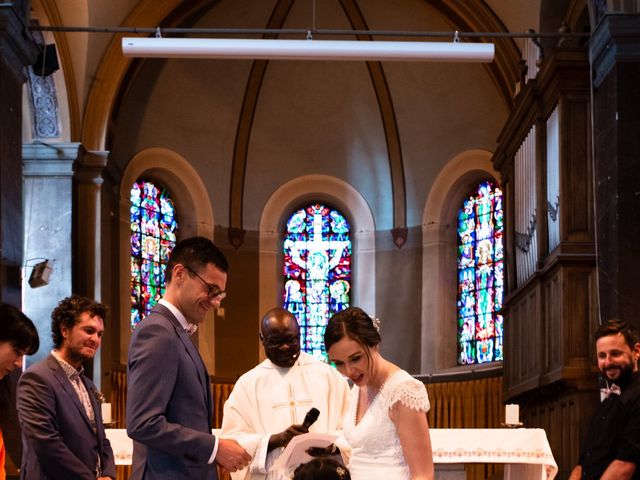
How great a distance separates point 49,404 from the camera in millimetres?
4914

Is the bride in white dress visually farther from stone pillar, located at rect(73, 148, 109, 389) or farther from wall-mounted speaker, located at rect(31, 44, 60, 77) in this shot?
stone pillar, located at rect(73, 148, 109, 389)

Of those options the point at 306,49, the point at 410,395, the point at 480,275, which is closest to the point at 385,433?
the point at 410,395

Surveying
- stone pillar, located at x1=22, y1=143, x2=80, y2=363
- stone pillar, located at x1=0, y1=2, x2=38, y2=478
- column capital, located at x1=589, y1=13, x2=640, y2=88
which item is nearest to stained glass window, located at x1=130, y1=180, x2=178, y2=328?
stone pillar, located at x1=22, y1=143, x2=80, y2=363

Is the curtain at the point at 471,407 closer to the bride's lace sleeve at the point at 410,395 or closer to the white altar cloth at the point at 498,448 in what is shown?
the white altar cloth at the point at 498,448

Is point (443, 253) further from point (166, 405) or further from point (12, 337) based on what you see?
point (166, 405)

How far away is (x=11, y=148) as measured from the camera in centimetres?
879

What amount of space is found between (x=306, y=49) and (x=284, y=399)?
11.9 feet

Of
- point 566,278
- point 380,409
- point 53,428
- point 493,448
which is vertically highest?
point 566,278

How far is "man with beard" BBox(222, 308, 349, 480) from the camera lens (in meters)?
5.80

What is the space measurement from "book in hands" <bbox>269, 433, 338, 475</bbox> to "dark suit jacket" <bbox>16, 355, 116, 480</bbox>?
86 cm

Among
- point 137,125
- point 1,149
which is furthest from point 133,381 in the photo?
point 137,125

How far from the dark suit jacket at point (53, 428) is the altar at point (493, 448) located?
129 inches

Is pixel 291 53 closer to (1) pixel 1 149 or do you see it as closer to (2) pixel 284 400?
(1) pixel 1 149

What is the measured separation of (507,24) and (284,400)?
8.77m
